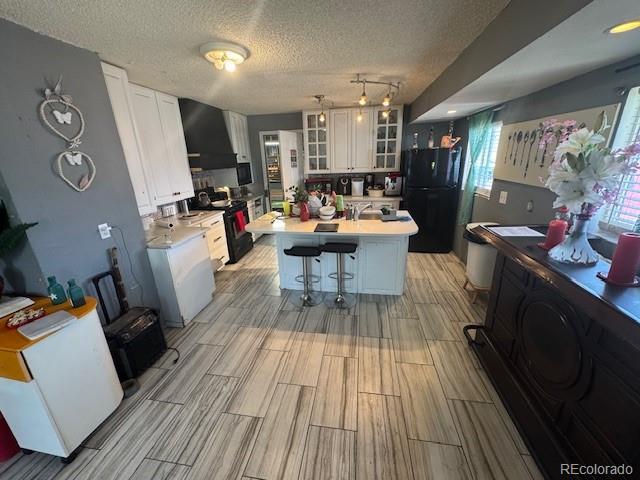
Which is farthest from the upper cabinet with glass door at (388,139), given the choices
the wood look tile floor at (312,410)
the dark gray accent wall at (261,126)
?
the wood look tile floor at (312,410)

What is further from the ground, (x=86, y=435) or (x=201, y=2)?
(x=201, y=2)

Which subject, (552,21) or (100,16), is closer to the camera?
(552,21)

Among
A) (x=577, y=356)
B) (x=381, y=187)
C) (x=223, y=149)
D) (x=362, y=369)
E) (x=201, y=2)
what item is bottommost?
(x=362, y=369)

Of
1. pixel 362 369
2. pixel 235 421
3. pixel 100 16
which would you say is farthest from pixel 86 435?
pixel 100 16

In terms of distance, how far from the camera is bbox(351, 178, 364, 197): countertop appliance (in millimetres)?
4711

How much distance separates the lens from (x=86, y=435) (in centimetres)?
151

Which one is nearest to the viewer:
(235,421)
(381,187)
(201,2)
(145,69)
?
(201,2)

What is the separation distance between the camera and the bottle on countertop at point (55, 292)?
1526 millimetres

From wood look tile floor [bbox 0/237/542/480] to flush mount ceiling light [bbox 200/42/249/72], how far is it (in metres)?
2.34

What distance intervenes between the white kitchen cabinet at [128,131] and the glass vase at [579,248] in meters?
3.28

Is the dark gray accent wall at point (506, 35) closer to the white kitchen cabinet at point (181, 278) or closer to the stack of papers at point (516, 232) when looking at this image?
the stack of papers at point (516, 232)

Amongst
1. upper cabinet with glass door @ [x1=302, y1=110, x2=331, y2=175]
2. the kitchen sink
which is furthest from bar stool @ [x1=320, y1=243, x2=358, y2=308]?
upper cabinet with glass door @ [x1=302, y1=110, x2=331, y2=175]

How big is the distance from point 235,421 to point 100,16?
259 centimetres

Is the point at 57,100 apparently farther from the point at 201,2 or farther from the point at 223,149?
the point at 223,149
